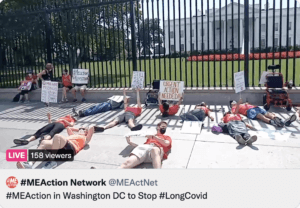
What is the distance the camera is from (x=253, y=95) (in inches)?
342

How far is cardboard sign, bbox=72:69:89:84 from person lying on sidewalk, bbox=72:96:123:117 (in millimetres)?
2122

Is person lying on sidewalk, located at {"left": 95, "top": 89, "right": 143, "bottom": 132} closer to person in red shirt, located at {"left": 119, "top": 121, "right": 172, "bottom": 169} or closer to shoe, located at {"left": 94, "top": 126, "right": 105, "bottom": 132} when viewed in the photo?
shoe, located at {"left": 94, "top": 126, "right": 105, "bottom": 132}

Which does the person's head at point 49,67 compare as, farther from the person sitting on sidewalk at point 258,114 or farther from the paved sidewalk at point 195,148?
the person sitting on sidewalk at point 258,114

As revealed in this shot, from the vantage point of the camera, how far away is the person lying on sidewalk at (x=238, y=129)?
17.3ft

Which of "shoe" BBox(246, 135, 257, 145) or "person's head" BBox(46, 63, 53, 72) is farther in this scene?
"person's head" BBox(46, 63, 53, 72)

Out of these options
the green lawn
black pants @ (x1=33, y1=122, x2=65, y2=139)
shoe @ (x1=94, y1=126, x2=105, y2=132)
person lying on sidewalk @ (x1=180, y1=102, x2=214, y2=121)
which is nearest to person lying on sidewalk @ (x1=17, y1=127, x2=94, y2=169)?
black pants @ (x1=33, y1=122, x2=65, y2=139)

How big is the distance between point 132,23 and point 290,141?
21.0ft

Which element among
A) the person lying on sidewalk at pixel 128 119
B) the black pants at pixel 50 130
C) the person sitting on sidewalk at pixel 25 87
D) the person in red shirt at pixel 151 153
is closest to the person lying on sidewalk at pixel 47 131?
the black pants at pixel 50 130

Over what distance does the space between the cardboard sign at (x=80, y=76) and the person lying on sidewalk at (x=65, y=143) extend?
482 centimetres

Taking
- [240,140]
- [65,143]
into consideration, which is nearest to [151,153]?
[65,143]

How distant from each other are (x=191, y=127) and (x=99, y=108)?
3082 millimetres

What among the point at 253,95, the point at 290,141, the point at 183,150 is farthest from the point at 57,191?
the point at 253,95

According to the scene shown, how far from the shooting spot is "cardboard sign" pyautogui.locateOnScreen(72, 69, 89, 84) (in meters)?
10.5

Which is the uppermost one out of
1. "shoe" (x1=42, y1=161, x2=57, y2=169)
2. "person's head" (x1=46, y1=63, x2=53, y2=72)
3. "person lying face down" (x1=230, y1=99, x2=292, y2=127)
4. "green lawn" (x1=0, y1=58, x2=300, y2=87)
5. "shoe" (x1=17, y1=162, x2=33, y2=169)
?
"person's head" (x1=46, y1=63, x2=53, y2=72)
